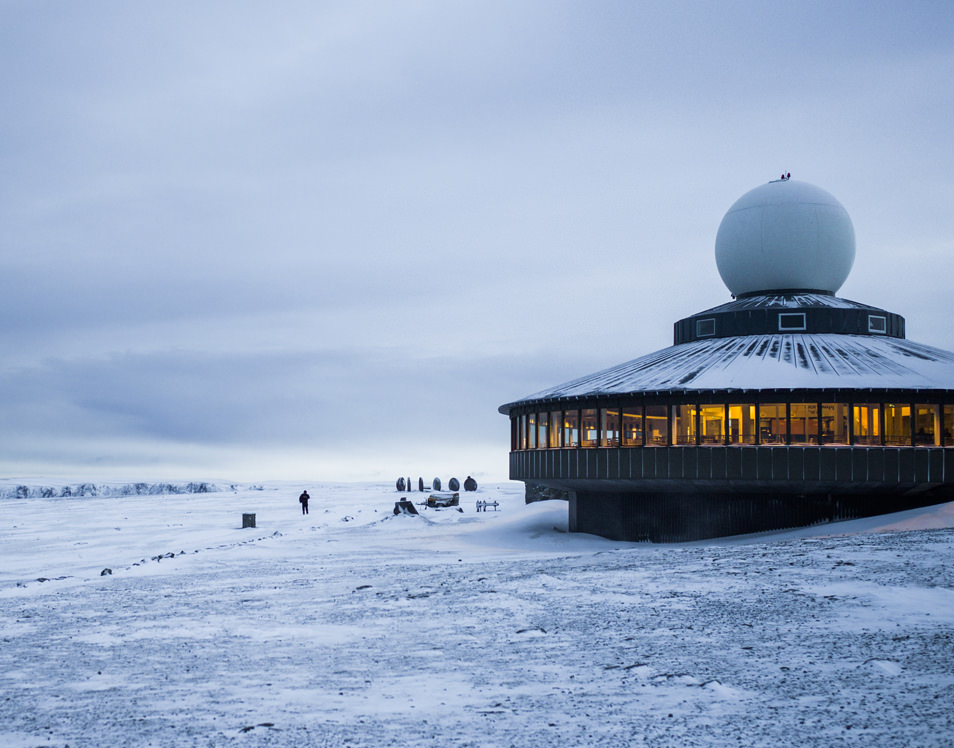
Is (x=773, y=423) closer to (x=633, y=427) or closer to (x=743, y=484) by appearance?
(x=743, y=484)

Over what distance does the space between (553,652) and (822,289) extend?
34.9 m

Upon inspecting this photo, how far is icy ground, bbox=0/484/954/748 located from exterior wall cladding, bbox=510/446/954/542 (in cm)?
876

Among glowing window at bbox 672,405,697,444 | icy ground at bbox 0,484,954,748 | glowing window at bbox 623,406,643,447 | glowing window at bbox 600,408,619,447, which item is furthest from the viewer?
glowing window at bbox 600,408,619,447

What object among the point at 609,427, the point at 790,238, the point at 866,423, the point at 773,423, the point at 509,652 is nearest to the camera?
the point at 509,652

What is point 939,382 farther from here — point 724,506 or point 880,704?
point 880,704

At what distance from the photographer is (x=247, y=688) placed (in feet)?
34.7

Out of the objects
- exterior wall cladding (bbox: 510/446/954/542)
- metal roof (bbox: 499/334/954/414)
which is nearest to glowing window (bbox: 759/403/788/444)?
exterior wall cladding (bbox: 510/446/954/542)

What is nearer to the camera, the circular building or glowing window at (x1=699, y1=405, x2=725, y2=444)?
the circular building

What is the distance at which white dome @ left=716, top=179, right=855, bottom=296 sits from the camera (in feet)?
132

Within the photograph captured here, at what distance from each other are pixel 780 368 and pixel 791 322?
23.1ft

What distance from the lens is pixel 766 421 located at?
30.6m

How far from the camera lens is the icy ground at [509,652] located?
877 centimetres

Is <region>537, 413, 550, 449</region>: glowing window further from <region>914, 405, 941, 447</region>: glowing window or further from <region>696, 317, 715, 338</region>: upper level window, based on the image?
<region>914, 405, 941, 447</region>: glowing window

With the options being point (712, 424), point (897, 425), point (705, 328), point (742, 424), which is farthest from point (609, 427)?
point (705, 328)
